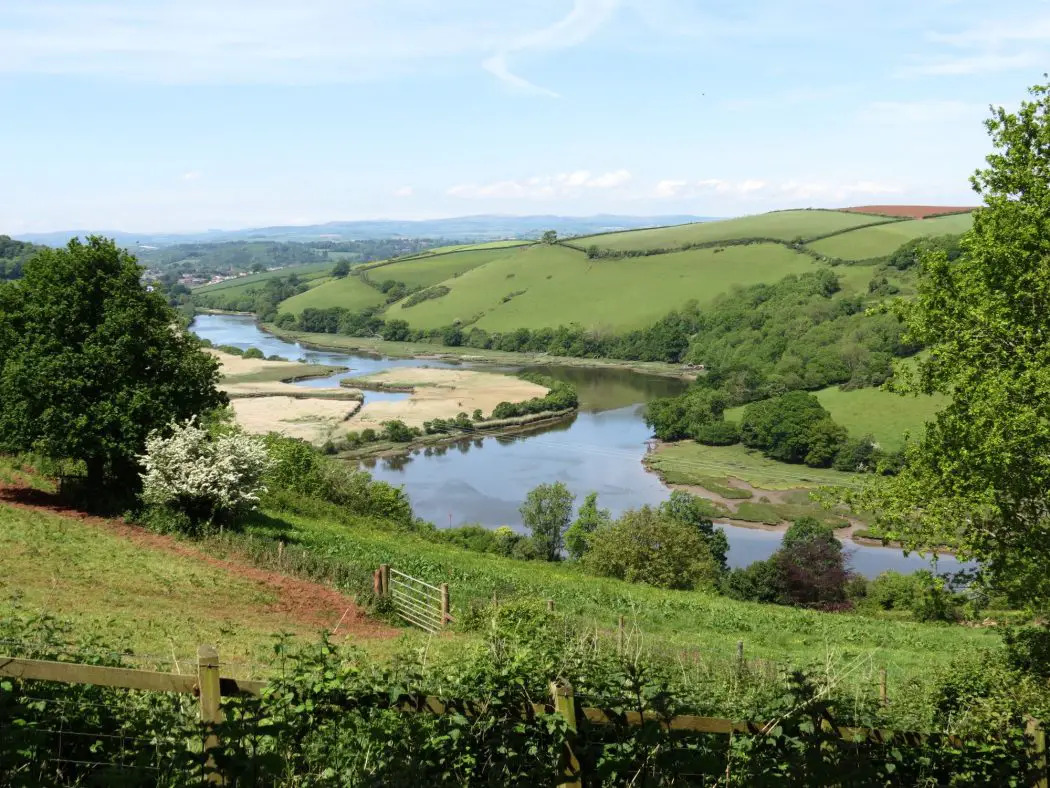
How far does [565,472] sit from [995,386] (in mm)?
60702

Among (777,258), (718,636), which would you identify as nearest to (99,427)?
(718,636)

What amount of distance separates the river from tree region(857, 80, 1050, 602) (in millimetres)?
27316

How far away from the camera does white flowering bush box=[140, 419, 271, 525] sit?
70.9ft

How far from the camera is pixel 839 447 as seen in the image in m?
81.2

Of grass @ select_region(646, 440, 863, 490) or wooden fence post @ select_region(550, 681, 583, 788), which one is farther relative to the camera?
grass @ select_region(646, 440, 863, 490)

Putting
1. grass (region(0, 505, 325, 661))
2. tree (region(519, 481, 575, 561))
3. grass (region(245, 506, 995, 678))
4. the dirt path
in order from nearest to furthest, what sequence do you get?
grass (region(0, 505, 325, 661)) < the dirt path < grass (region(245, 506, 995, 678)) < tree (region(519, 481, 575, 561))

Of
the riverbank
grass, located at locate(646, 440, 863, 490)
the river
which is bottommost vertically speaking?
grass, located at locate(646, 440, 863, 490)

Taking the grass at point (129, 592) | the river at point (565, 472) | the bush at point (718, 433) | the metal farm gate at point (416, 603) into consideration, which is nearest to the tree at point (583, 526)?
the river at point (565, 472)

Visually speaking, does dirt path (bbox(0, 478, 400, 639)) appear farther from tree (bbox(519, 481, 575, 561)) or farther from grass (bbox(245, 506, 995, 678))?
tree (bbox(519, 481, 575, 561))

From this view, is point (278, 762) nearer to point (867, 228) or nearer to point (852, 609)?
point (852, 609)

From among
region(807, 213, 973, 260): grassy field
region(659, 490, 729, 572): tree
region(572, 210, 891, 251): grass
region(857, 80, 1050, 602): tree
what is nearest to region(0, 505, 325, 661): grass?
region(857, 80, 1050, 602): tree

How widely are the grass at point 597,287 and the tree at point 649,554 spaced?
113 metres

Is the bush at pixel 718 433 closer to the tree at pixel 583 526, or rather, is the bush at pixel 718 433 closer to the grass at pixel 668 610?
the tree at pixel 583 526

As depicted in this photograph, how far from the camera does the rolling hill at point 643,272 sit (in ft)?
495
